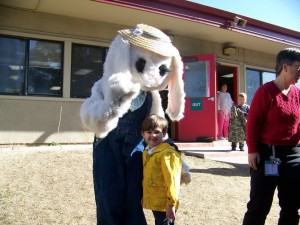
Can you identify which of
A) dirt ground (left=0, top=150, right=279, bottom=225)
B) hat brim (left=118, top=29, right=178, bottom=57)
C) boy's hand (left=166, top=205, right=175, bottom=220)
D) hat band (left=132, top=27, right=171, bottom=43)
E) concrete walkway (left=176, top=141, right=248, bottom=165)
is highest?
hat band (left=132, top=27, right=171, bottom=43)

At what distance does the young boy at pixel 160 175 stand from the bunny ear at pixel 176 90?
0.62 feet

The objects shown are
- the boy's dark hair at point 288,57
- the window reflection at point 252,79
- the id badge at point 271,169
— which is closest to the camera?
the id badge at point 271,169

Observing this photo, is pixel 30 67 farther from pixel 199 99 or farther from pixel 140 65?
pixel 140 65

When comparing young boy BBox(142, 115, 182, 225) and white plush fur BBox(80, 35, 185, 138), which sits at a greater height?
white plush fur BBox(80, 35, 185, 138)

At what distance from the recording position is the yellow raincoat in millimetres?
2227

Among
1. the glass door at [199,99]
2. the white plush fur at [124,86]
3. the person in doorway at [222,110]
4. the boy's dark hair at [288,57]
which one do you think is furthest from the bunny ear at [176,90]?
the person in doorway at [222,110]

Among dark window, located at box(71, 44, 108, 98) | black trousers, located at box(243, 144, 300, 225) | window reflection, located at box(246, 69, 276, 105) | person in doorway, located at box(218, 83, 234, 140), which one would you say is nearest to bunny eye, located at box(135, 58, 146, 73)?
black trousers, located at box(243, 144, 300, 225)

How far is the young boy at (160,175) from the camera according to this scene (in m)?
2.22

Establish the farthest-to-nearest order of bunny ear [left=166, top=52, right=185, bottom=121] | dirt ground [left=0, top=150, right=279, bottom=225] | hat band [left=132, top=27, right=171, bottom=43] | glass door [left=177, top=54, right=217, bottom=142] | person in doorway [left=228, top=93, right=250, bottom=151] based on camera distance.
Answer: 1. glass door [left=177, top=54, right=217, bottom=142]
2. person in doorway [left=228, top=93, right=250, bottom=151]
3. dirt ground [left=0, top=150, right=279, bottom=225]
4. bunny ear [left=166, top=52, right=185, bottom=121]
5. hat band [left=132, top=27, right=171, bottom=43]

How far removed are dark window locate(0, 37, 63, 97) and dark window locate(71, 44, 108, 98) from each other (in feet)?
0.94

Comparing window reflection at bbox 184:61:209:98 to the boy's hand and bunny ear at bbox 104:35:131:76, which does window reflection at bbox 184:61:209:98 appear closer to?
bunny ear at bbox 104:35:131:76

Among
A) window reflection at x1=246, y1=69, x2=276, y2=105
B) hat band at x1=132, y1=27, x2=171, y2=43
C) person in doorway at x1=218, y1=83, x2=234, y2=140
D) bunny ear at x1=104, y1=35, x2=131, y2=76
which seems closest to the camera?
bunny ear at x1=104, y1=35, x2=131, y2=76

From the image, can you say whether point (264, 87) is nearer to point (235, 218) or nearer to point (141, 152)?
point (141, 152)

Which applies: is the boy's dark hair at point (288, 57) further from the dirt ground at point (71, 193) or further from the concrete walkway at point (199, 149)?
the concrete walkway at point (199, 149)
